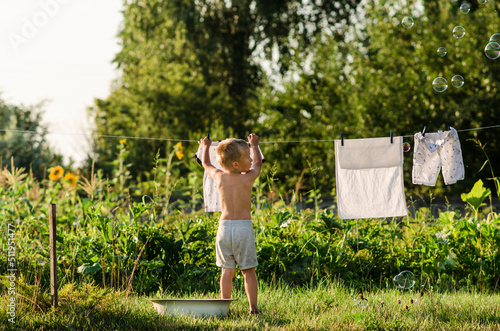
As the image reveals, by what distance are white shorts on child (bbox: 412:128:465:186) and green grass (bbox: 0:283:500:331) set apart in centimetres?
111

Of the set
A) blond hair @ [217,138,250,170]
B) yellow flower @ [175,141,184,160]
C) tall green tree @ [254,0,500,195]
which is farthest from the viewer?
tall green tree @ [254,0,500,195]

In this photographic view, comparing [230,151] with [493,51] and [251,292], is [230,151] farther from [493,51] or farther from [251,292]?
[493,51]

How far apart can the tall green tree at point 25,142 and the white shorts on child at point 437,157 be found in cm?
953

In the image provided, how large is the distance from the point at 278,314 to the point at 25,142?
35.7ft

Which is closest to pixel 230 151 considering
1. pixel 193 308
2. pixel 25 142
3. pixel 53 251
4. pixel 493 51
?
pixel 193 308

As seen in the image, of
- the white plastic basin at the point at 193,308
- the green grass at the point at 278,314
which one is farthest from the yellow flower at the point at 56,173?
the white plastic basin at the point at 193,308

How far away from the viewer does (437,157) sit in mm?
4637

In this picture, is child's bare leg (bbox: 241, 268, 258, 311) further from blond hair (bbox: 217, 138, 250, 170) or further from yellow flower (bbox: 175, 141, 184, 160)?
yellow flower (bbox: 175, 141, 184, 160)

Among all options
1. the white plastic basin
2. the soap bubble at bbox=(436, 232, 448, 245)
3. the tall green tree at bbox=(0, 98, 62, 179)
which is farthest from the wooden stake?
the tall green tree at bbox=(0, 98, 62, 179)

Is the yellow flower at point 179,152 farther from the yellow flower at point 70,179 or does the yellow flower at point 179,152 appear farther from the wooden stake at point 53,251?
the wooden stake at point 53,251

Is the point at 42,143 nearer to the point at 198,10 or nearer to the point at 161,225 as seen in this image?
the point at 198,10

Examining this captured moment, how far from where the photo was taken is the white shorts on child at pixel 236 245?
11.8ft

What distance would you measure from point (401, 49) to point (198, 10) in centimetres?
697

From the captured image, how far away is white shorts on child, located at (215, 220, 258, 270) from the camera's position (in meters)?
3.60
